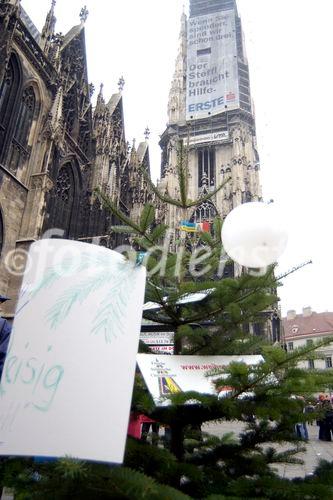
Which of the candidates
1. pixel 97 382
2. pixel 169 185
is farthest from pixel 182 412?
pixel 169 185

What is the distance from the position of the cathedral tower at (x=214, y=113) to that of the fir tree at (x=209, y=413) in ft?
92.1

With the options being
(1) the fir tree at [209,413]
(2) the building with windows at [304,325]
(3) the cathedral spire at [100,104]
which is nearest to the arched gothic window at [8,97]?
(3) the cathedral spire at [100,104]

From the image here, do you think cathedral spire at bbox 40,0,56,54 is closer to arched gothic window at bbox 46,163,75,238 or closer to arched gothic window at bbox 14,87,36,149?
arched gothic window at bbox 14,87,36,149

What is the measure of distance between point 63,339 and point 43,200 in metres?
12.0

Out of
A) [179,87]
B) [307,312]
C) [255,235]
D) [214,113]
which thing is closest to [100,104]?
[214,113]

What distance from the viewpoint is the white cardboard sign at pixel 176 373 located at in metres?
1.82

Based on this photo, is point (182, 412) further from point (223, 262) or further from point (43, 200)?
point (43, 200)

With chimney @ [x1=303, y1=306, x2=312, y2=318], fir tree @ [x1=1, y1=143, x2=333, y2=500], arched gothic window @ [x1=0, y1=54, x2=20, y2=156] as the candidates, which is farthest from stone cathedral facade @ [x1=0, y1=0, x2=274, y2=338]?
chimney @ [x1=303, y1=306, x2=312, y2=318]

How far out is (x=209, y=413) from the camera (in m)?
2.01

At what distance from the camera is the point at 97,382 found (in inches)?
57.0

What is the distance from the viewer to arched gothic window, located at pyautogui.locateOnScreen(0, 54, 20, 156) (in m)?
12.5

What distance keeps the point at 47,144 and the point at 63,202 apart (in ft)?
9.46

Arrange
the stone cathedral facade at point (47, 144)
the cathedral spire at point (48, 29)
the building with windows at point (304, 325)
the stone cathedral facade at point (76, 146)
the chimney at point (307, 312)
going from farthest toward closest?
the chimney at point (307, 312)
the building with windows at point (304, 325)
the cathedral spire at point (48, 29)
the stone cathedral facade at point (76, 146)
the stone cathedral facade at point (47, 144)

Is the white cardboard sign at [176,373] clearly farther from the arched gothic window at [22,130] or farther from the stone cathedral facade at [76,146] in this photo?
the arched gothic window at [22,130]
